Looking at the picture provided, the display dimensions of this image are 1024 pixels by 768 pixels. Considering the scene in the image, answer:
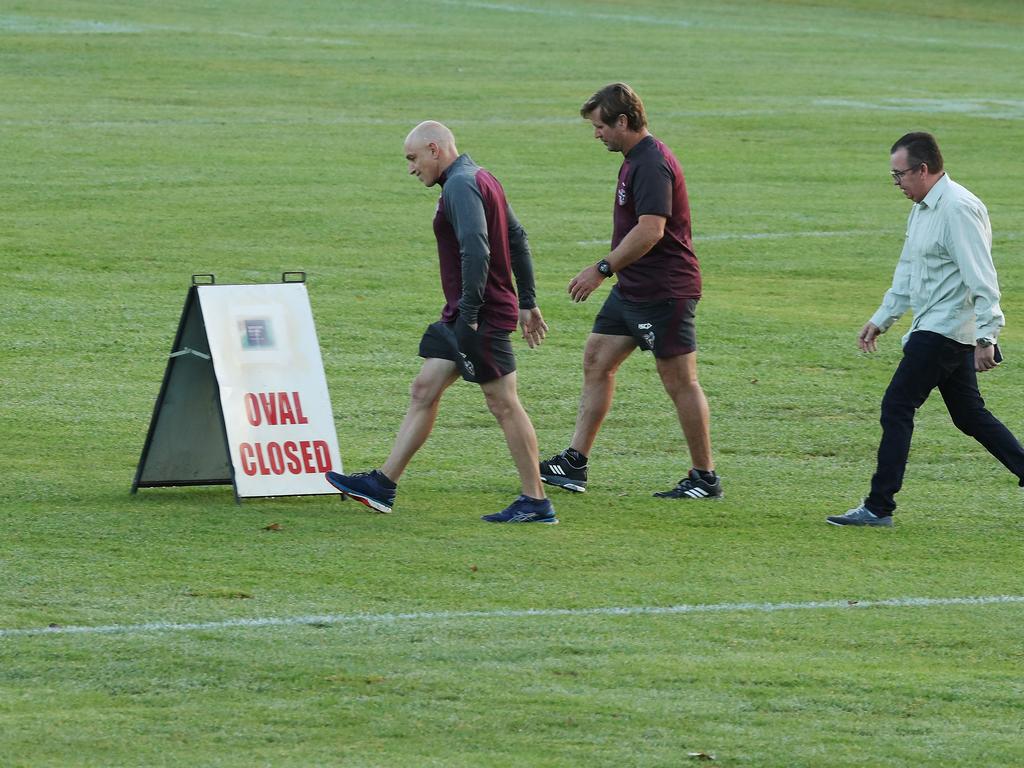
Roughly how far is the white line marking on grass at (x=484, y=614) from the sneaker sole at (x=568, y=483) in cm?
225

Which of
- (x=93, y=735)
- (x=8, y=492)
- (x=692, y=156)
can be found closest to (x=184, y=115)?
(x=692, y=156)

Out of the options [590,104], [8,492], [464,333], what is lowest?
[8,492]

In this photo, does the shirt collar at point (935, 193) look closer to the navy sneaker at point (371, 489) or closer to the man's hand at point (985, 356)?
the man's hand at point (985, 356)

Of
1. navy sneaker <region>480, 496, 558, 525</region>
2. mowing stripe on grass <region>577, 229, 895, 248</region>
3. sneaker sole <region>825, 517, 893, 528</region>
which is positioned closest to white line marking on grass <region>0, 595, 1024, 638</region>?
sneaker sole <region>825, 517, 893, 528</region>

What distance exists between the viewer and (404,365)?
43.6 feet

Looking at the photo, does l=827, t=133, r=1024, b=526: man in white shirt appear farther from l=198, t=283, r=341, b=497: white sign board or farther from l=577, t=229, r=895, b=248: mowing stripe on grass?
l=577, t=229, r=895, b=248: mowing stripe on grass

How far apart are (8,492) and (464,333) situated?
2.47 m

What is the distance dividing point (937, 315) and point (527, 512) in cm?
217

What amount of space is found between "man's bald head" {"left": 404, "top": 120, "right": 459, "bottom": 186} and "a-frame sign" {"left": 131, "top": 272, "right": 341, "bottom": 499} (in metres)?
1.08

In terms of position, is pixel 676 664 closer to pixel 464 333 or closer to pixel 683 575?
pixel 683 575

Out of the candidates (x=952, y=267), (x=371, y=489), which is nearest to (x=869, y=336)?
(x=952, y=267)

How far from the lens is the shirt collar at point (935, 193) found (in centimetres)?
898

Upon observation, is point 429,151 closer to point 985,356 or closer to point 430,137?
point 430,137

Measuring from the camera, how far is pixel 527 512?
9180 mm
